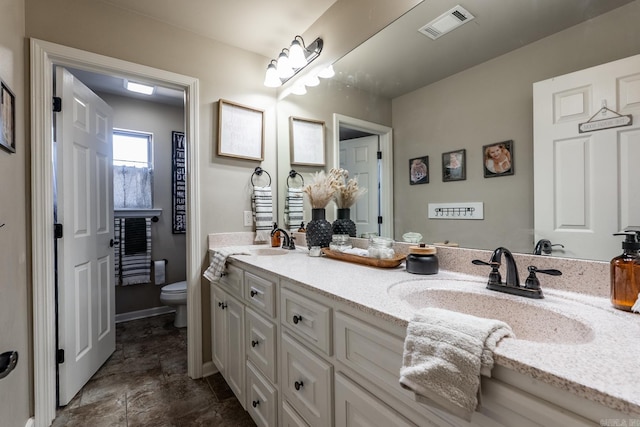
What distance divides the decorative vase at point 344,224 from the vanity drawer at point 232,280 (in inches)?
24.5

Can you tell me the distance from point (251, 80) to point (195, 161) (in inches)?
31.3

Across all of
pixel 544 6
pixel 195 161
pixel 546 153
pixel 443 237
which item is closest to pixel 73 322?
pixel 195 161

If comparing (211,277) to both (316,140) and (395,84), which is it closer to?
→ (316,140)

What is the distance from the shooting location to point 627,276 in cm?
73

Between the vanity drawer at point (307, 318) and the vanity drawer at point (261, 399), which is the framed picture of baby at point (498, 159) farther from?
the vanity drawer at point (261, 399)

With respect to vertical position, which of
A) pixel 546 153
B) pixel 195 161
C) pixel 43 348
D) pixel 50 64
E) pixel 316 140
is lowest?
pixel 43 348

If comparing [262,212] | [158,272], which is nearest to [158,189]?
[158,272]

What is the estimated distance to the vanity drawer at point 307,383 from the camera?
36.7 inches

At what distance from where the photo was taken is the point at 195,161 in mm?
1995

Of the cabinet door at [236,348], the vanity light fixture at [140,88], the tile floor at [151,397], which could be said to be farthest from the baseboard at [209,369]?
the vanity light fixture at [140,88]

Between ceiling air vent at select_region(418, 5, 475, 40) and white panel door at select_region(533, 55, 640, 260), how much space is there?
1.48ft

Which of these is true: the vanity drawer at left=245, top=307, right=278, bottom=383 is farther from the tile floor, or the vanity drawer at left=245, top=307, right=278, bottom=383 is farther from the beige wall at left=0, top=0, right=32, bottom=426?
the beige wall at left=0, top=0, right=32, bottom=426

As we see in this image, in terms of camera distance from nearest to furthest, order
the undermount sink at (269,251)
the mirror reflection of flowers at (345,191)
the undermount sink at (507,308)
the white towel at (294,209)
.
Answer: the undermount sink at (507,308) < the mirror reflection of flowers at (345,191) < the undermount sink at (269,251) < the white towel at (294,209)

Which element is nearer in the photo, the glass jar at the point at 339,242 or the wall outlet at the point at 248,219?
the glass jar at the point at 339,242
